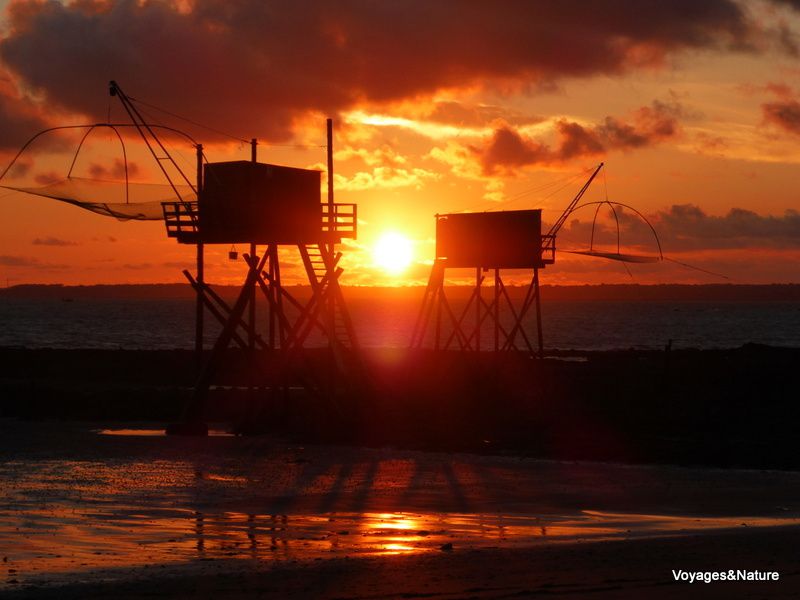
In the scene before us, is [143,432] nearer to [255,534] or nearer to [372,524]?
[372,524]

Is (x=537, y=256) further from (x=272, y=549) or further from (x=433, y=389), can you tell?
(x=272, y=549)

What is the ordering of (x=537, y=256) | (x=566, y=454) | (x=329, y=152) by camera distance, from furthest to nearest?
1. (x=537, y=256)
2. (x=329, y=152)
3. (x=566, y=454)

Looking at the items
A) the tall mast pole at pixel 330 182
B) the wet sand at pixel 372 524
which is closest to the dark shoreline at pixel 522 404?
the wet sand at pixel 372 524

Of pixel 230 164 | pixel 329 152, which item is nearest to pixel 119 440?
pixel 230 164

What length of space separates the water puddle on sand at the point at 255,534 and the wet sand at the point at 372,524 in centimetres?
4

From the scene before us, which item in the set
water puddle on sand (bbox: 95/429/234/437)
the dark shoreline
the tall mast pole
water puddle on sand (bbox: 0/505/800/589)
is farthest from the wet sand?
the tall mast pole

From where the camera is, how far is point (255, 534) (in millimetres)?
15969

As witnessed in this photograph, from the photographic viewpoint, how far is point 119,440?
29.2 meters

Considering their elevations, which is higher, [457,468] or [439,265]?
[439,265]

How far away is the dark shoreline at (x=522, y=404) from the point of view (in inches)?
1093

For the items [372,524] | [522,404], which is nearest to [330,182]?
[522,404]

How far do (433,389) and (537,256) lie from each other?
858 centimetres

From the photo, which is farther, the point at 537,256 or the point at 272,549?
the point at 537,256

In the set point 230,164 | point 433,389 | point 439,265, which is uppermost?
point 230,164
